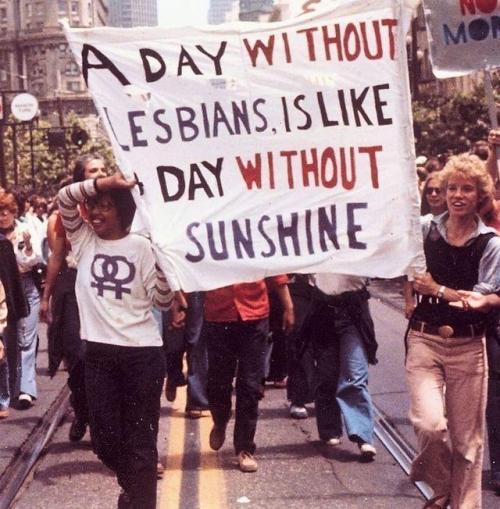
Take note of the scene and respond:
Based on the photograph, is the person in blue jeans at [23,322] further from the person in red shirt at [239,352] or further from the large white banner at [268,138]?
the large white banner at [268,138]

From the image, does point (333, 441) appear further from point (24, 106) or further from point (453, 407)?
point (24, 106)

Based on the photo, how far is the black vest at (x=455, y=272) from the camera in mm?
6230

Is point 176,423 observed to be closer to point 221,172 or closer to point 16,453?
point 16,453

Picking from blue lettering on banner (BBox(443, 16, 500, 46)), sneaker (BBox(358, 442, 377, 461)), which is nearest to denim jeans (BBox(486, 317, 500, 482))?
sneaker (BBox(358, 442, 377, 461))

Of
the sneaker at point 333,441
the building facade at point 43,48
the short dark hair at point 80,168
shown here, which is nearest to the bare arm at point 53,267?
the short dark hair at point 80,168

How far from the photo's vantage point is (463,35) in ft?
21.9

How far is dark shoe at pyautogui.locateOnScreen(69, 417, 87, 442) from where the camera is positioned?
8.89 m

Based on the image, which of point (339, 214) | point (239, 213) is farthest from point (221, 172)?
point (339, 214)

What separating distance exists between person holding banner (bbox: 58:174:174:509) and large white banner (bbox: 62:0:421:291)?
0.28m

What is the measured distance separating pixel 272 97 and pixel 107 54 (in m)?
0.78

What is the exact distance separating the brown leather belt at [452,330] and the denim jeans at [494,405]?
88 cm

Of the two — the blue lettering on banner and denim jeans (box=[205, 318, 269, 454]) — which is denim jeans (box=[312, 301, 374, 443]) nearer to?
denim jeans (box=[205, 318, 269, 454])

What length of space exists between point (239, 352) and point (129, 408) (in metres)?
1.85

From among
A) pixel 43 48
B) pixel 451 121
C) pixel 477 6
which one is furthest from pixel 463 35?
pixel 43 48
